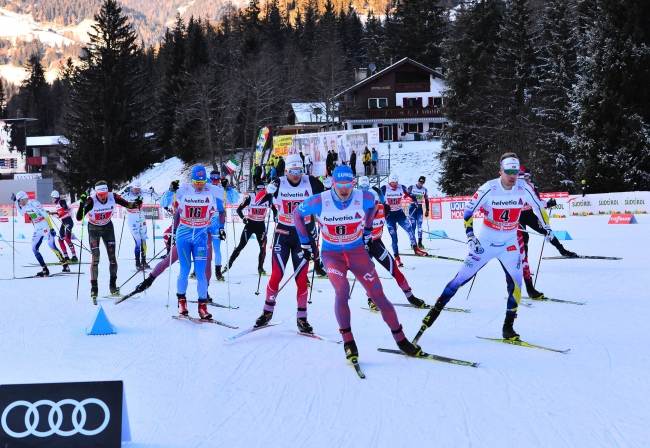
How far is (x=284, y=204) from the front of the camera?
9.54 metres

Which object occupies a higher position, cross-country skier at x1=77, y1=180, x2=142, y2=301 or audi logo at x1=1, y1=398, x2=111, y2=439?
cross-country skier at x1=77, y1=180, x2=142, y2=301

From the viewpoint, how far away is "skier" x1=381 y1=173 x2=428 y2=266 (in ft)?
51.0

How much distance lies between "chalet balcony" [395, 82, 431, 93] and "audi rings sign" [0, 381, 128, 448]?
2464 inches

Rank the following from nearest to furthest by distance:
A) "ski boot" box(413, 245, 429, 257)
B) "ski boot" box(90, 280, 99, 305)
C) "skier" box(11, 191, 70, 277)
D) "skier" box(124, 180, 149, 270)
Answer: "ski boot" box(90, 280, 99, 305)
"skier" box(124, 180, 149, 270)
"skier" box(11, 191, 70, 277)
"ski boot" box(413, 245, 429, 257)

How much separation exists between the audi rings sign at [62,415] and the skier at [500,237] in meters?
3.88

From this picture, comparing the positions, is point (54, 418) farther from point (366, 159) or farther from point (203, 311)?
point (366, 159)

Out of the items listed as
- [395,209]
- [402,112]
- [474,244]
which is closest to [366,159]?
[402,112]

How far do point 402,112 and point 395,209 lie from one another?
159ft

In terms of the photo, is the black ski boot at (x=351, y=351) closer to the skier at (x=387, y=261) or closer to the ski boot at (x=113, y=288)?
the skier at (x=387, y=261)

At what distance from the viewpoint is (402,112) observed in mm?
63188

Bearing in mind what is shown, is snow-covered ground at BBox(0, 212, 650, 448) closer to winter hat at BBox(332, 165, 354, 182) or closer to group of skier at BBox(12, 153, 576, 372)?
group of skier at BBox(12, 153, 576, 372)

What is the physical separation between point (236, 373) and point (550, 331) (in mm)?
3969

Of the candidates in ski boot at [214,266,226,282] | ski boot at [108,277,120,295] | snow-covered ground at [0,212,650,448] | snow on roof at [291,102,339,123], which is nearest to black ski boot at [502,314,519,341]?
snow-covered ground at [0,212,650,448]

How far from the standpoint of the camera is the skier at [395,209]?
1555 cm
